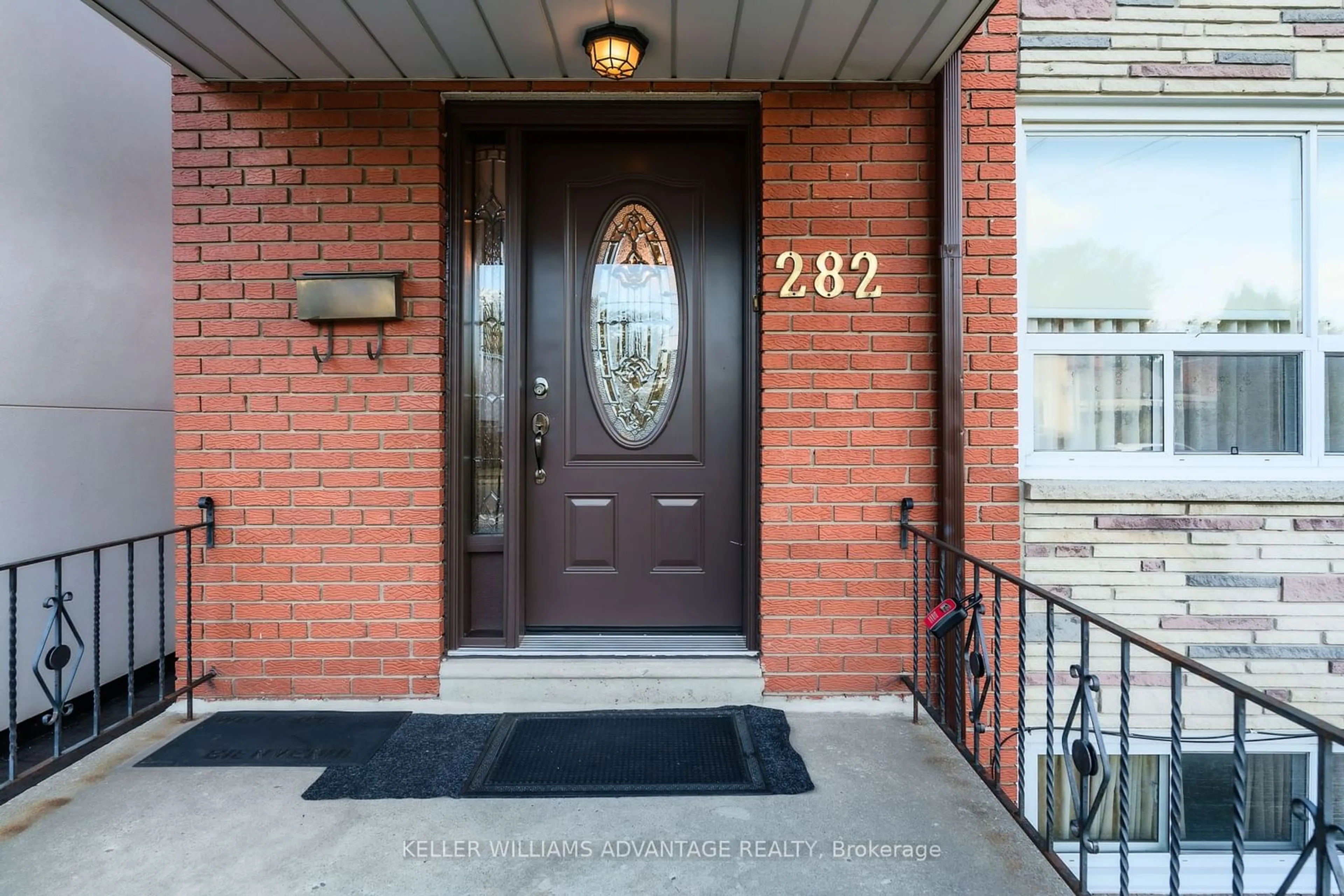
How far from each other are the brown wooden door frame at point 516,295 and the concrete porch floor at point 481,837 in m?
0.86

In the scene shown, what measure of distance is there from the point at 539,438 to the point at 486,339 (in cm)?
48

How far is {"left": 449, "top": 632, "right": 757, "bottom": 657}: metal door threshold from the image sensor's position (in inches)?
114

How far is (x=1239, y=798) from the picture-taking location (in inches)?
52.3

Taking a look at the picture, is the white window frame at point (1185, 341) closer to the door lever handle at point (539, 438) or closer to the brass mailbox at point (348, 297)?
the door lever handle at point (539, 438)

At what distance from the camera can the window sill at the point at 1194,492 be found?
2.82 metres

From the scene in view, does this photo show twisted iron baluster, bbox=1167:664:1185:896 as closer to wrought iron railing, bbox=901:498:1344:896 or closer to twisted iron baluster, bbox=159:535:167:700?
wrought iron railing, bbox=901:498:1344:896

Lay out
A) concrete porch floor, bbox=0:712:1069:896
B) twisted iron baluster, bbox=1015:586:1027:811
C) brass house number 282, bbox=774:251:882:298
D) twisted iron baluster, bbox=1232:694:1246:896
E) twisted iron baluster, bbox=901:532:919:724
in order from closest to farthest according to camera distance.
Answer: twisted iron baluster, bbox=1232:694:1246:896 → concrete porch floor, bbox=0:712:1069:896 → twisted iron baluster, bbox=1015:586:1027:811 → twisted iron baluster, bbox=901:532:919:724 → brass house number 282, bbox=774:251:882:298

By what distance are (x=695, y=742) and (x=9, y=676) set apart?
2058 mm

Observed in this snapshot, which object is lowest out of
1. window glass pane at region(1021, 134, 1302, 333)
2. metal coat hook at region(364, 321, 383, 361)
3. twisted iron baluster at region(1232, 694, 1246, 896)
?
twisted iron baluster at region(1232, 694, 1246, 896)

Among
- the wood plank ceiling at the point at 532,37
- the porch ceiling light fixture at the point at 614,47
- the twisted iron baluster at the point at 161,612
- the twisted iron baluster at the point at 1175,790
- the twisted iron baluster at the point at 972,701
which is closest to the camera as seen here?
the twisted iron baluster at the point at 1175,790

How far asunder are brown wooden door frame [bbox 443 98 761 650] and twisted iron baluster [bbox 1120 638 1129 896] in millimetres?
1442

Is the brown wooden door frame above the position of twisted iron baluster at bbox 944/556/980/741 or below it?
above

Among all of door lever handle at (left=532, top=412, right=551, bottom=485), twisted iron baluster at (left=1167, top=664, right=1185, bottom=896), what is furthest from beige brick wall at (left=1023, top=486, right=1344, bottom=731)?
door lever handle at (left=532, top=412, right=551, bottom=485)

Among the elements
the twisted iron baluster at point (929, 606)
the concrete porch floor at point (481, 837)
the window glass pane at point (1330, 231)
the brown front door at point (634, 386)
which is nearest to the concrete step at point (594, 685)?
the brown front door at point (634, 386)
